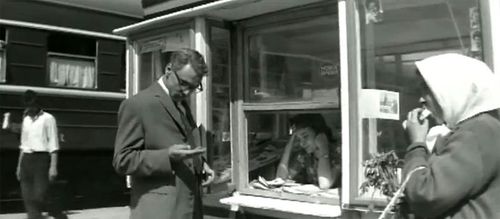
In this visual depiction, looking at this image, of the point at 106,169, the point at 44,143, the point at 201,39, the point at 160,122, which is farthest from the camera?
the point at 106,169

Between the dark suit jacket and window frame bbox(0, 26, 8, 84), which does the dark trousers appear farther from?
the dark suit jacket

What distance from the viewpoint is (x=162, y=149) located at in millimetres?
2705

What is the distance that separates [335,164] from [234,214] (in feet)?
2.58

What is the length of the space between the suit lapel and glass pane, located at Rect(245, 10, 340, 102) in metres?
1.11

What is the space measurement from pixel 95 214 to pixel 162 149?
521 cm

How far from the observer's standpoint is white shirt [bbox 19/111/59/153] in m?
6.49

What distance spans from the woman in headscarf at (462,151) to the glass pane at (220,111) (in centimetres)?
220

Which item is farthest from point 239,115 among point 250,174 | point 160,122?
point 160,122

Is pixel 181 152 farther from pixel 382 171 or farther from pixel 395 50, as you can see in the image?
pixel 395 50

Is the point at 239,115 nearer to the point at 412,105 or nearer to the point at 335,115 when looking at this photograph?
the point at 335,115

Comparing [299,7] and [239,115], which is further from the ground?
[299,7]

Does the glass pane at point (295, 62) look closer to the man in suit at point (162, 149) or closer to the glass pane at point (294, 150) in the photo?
the glass pane at point (294, 150)

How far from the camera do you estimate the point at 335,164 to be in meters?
3.66

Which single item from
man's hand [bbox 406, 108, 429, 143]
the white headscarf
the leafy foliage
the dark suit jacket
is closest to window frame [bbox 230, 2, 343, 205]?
the leafy foliage
